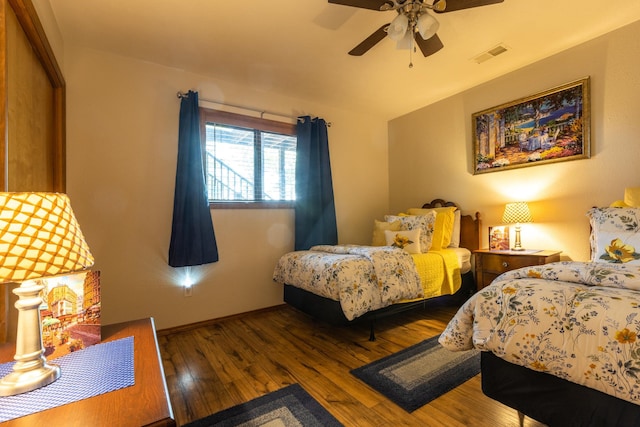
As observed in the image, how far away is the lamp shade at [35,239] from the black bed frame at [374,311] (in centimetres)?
179

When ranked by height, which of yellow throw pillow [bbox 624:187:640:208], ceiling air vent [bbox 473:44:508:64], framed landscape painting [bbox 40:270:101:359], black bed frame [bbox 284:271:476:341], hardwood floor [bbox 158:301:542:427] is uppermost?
ceiling air vent [bbox 473:44:508:64]

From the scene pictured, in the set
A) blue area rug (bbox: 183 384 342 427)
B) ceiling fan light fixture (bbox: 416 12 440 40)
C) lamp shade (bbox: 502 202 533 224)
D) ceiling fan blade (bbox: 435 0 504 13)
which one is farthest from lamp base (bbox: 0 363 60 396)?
lamp shade (bbox: 502 202 533 224)

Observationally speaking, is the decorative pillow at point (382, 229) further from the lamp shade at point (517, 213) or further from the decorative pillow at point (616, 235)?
the decorative pillow at point (616, 235)

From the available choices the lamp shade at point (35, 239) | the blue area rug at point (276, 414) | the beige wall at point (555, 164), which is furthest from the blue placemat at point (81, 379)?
A: the beige wall at point (555, 164)

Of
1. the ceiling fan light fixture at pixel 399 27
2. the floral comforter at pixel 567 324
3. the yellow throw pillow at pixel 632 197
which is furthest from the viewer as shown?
the yellow throw pillow at pixel 632 197

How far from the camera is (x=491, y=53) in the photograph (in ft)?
8.76

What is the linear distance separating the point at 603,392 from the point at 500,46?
8.61 ft

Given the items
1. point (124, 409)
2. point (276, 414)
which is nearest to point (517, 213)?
point (276, 414)

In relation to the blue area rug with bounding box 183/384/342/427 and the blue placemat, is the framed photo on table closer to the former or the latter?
the blue area rug with bounding box 183/384/342/427

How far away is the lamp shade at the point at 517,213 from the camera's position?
2.77m

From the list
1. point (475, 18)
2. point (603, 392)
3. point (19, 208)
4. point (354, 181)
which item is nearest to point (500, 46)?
point (475, 18)

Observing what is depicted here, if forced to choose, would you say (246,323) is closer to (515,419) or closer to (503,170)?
(515,419)

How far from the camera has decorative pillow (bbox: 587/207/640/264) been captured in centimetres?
188

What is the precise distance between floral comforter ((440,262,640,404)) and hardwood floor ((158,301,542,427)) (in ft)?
1.31
